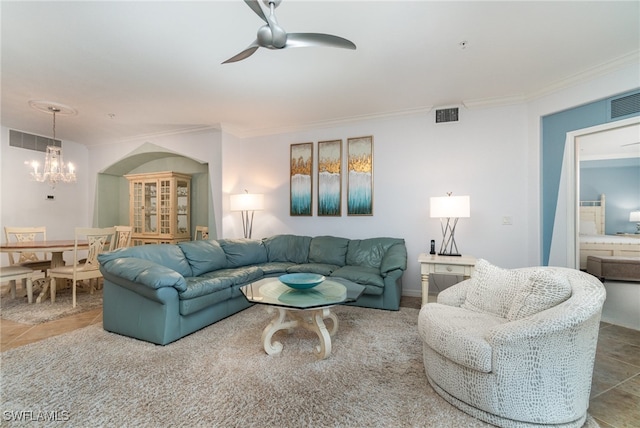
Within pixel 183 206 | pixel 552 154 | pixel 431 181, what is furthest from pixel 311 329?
pixel 183 206

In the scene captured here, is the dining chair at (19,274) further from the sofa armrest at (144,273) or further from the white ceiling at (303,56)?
the white ceiling at (303,56)

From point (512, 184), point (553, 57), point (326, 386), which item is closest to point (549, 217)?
point (512, 184)

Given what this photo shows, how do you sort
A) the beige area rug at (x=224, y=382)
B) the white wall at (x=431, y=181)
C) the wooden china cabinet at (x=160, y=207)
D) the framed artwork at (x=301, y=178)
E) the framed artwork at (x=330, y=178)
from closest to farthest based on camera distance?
the beige area rug at (x=224, y=382), the white wall at (x=431, y=181), the framed artwork at (x=330, y=178), the framed artwork at (x=301, y=178), the wooden china cabinet at (x=160, y=207)

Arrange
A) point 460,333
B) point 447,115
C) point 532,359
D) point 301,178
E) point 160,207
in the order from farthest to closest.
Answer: point 160,207 → point 301,178 → point 447,115 → point 460,333 → point 532,359

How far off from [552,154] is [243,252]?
13.6ft

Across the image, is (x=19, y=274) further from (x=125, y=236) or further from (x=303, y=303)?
(x=303, y=303)

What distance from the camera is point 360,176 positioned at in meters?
4.43

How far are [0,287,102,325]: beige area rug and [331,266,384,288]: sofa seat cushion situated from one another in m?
3.05

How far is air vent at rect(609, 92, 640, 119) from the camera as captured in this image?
2.76 m

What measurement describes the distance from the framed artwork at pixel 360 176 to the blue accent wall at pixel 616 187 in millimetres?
5745

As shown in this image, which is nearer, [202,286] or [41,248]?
[202,286]

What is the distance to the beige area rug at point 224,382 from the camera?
5.24ft

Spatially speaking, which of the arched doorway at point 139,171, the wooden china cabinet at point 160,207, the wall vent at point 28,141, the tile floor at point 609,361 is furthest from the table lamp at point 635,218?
the wall vent at point 28,141

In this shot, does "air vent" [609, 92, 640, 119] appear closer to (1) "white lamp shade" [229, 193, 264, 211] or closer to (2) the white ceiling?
(2) the white ceiling
